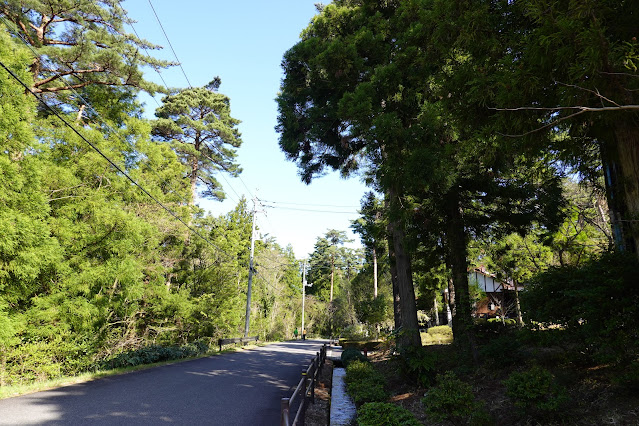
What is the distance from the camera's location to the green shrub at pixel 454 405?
5.71 metres

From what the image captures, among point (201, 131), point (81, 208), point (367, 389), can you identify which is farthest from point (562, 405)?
point (201, 131)

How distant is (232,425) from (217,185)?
86.6ft

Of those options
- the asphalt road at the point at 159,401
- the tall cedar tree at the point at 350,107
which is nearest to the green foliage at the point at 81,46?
the tall cedar tree at the point at 350,107

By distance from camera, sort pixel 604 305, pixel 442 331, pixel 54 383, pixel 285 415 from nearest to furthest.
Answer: pixel 285 415
pixel 604 305
pixel 54 383
pixel 442 331

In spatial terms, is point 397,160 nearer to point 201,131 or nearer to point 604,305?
point 604,305

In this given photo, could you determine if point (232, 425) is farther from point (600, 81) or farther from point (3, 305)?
point (3, 305)

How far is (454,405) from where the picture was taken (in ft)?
18.8

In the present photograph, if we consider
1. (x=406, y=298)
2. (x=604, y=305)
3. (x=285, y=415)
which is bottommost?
(x=285, y=415)

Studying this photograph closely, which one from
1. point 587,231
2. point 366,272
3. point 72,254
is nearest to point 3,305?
point 72,254

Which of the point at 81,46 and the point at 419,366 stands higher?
the point at 81,46

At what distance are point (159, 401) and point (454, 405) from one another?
5.73 m

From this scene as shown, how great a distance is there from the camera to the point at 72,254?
13.1 meters

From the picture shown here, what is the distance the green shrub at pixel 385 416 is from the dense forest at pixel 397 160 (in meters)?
2.75

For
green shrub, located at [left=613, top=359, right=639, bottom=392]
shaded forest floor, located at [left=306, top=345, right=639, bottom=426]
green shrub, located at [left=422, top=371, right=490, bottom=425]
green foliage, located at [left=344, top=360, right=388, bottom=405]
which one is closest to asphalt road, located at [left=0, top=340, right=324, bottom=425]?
shaded forest floor, located at [left=306, top=345, right=639, bottom=426]
